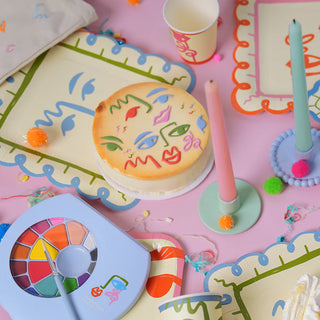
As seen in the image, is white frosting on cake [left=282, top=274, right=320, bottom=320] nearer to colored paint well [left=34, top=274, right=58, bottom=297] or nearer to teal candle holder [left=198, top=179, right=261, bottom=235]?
teal candle holder [left=198, top=179, right=261, bottom=235]

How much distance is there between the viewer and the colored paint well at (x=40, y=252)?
2.26 feet

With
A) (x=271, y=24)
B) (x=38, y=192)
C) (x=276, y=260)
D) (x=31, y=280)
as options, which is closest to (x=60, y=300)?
(x=31, y=280)

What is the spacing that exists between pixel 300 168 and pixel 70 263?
321 millimetres

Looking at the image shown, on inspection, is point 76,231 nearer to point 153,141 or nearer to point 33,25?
point 153,141

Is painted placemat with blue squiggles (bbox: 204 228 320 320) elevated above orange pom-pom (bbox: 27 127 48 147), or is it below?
below

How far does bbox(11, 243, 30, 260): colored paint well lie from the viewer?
2.27 feet

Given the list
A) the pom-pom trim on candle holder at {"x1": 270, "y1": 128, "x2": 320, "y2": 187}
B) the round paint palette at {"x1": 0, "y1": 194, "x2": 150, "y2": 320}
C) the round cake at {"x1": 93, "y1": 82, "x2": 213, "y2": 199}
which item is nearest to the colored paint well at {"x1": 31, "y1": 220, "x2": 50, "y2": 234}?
the round paint palette at {"x1": 0, "y1": 194, "x2": 150, "y2": 320}

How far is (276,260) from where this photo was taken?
656mm

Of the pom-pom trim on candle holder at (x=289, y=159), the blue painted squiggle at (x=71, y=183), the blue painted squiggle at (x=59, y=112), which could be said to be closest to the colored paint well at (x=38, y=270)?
the blue painted squiggle at (x=71, y=183)

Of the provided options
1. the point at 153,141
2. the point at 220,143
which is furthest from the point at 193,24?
the point at 220,143

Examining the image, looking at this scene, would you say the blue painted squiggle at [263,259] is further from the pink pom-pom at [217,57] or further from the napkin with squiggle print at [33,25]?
the napkin with squiggle print at [33,25]

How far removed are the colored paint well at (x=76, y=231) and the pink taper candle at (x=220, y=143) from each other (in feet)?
0.62

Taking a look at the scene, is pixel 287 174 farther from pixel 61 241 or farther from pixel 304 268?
pixel 61 241

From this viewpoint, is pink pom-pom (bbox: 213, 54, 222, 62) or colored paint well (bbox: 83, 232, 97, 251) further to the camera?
pink pom-pom (bbox: 213, 54, 222, 62)
